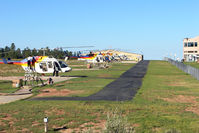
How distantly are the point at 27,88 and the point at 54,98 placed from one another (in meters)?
7.39

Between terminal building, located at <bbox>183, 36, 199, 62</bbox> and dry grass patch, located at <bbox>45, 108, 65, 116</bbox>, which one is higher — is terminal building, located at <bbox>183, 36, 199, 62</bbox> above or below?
above

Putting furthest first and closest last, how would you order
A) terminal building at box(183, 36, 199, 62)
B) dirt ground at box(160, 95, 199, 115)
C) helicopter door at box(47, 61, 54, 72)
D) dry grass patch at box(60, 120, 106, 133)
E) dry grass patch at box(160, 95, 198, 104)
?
terminal building at box(183, 36, 199, 62) < helicopter door at box(47, 61, 54, 72) < dry grass patch at box(160, 95, 198, 104) < dirt ground at box(160, 95, 199, 115) < dry grass patch at box(60, 120, 106, 133)

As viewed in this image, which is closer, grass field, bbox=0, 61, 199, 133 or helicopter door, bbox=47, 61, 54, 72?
grass field, bbox=0, 61, 199, 133

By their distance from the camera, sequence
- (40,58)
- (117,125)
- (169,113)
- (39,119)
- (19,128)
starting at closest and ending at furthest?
(117,125) < (19,128) < (39,119) < (169,113) < (40,58)

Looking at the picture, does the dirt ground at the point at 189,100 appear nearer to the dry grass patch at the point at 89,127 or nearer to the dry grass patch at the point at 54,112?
the dry grass patch at the point at 89,127

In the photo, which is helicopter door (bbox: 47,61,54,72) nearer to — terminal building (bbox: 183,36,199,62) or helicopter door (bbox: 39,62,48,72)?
helicopter door (bbox: 39,62,48,72)

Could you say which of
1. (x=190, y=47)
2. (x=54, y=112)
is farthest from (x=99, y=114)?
(x=190, y=47)

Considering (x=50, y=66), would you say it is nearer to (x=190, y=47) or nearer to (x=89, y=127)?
(x=89, y=127)

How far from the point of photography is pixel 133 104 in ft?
65.1

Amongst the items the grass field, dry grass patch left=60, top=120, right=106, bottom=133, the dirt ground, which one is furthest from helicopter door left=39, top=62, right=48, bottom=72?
dry grass patch left=60, top=120, right=106, bottom=133

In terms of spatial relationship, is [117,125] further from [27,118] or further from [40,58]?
[40,58]

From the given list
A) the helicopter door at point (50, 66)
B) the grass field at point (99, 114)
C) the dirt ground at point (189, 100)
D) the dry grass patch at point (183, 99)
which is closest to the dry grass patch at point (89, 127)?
the grass field at point (99, 114)

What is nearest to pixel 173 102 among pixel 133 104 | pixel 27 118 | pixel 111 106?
pixel 133 104

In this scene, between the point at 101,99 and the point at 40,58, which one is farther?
the point at 40,58
